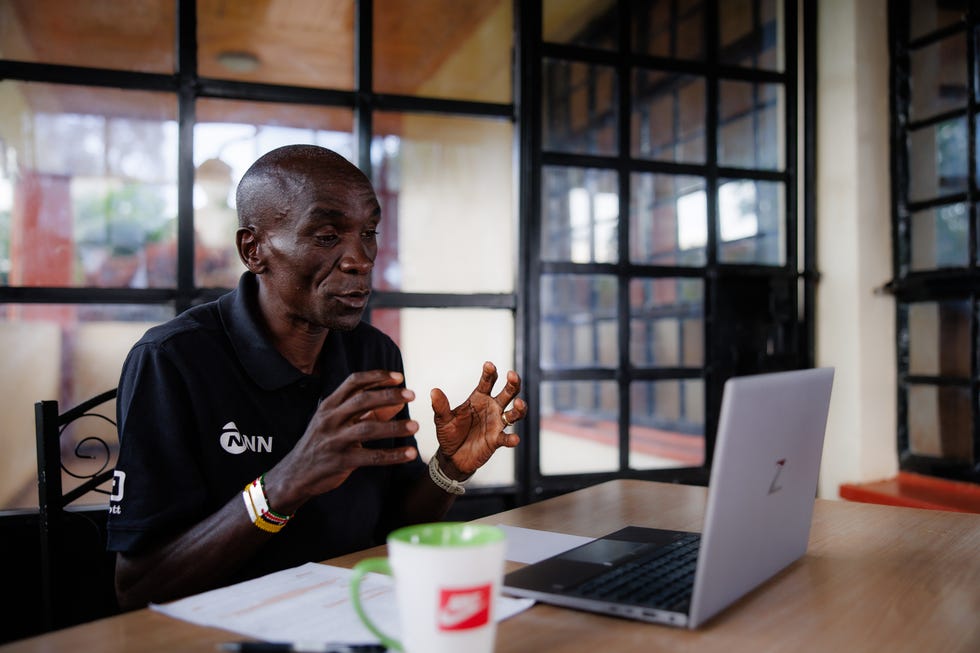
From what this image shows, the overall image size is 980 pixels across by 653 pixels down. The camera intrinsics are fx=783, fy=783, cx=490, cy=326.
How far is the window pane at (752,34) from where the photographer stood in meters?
2.90

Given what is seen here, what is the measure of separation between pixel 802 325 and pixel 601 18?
4.39 feet

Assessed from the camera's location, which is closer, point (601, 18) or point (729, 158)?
point (601, 18)

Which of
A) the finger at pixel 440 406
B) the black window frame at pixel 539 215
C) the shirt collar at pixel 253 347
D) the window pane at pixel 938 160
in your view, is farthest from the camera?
the window pane at pixel 938 160

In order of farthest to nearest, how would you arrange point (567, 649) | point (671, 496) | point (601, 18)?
1. point (601, 18)
2. point (671, 496)
3. point (567, 649)

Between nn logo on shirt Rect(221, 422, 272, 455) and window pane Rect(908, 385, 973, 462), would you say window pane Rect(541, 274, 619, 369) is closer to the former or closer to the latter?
window pane Rect(908, 385, 973, 462)

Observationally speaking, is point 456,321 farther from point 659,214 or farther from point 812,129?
point 812,129

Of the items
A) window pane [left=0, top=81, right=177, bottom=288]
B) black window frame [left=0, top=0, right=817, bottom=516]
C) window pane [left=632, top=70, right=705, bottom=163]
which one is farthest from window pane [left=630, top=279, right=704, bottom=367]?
window pane [left=0, top=81, right=177, bottom=288]

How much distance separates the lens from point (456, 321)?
253 centimetres

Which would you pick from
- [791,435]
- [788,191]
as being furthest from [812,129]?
[791,435]

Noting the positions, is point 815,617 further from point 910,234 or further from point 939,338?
point 910,234

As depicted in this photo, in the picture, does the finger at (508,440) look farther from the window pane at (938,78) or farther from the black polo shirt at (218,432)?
the window pane at (938,78)

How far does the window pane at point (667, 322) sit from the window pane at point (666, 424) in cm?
9

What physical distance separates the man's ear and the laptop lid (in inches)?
35.5

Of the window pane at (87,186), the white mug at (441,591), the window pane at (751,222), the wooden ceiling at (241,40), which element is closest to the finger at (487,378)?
the white mug at (441,591)
